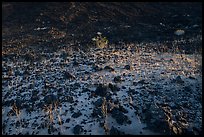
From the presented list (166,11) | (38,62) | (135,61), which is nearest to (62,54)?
(38,62)

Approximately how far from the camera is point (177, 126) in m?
9.21

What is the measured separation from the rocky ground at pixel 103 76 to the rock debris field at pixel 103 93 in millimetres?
29

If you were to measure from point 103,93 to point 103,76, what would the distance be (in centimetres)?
171

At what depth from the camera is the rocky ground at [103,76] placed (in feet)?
31.8

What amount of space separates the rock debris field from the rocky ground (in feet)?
0.10

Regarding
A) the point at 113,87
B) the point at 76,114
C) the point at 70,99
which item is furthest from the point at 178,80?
the point at 76,114

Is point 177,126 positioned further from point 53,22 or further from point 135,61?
point 53,22

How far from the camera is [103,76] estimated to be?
1277cm

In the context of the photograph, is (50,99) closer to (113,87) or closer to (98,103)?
(98,103)

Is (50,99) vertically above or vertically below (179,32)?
above

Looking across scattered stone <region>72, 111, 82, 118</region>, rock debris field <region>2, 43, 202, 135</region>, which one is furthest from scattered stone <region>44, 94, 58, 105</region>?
scattered stone <region>72, 111, 82, 118</region>

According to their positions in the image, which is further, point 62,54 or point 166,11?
point 166,11

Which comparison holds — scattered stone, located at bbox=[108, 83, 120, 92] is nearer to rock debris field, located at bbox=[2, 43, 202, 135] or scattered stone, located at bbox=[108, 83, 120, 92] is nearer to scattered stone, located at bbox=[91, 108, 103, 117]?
rock debris field, located at bbox=[2, 43, 202, 135]

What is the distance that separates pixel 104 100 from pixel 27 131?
Answer: 2637 millimetres
